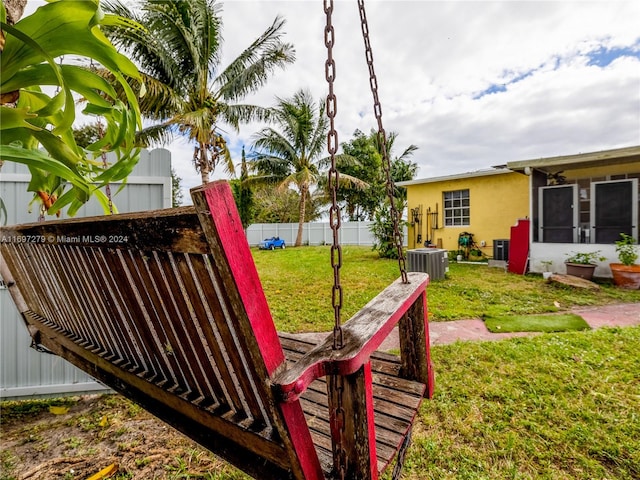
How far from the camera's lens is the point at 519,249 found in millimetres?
7262

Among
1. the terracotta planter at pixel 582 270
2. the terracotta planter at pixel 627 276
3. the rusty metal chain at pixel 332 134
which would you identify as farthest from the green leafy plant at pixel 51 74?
the terracotta planter at pixel 582 270

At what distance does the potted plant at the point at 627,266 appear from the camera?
5465 mm

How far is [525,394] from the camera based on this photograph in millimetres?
2295

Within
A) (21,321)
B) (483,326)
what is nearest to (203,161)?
(21,321)

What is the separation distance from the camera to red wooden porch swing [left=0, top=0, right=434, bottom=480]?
553 mm

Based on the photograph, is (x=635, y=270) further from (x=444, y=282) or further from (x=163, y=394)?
(x=163, y=394)

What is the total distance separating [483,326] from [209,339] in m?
4.04

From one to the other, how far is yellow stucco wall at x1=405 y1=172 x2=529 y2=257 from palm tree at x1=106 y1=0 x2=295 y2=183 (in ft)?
21.8

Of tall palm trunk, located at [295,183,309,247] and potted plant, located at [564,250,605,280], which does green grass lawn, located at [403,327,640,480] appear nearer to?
potted plant, located at [564,250,605,280]

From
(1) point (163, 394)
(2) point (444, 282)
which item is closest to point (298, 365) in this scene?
(1) point (163, 394)

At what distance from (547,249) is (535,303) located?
288cm

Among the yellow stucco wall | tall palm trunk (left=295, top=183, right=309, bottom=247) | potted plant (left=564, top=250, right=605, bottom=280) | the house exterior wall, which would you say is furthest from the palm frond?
potted plant (left=564, top=250, right=605, bottom=280)


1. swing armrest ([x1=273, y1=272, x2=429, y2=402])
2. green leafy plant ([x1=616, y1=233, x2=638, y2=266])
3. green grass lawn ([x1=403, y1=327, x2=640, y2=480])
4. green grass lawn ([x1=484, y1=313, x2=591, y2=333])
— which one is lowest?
green grass lawn ([x1=403, y1=327, x2=640, y2=480])

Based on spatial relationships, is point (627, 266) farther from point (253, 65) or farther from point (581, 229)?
point (253, 65)
